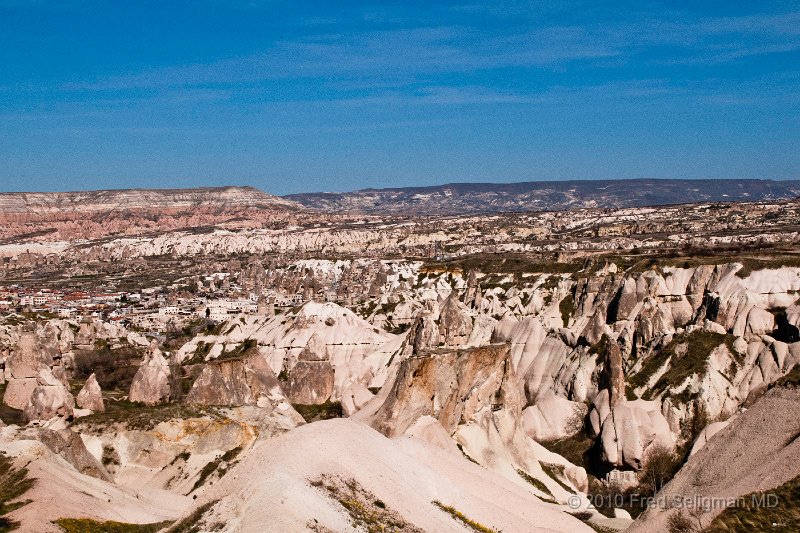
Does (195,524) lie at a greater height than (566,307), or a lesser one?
greater

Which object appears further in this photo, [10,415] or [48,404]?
[10,415]

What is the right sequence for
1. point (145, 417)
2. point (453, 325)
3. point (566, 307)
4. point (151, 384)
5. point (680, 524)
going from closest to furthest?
point (680, 524) < point (145, 417) < point (151, 384) < point (453, 325) < point (566, 307)

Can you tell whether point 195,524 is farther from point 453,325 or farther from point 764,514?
point 453,325

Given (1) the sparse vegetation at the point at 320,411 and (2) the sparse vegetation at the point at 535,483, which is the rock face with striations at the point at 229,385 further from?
(2) the sparse vegetation at the point at 535,483

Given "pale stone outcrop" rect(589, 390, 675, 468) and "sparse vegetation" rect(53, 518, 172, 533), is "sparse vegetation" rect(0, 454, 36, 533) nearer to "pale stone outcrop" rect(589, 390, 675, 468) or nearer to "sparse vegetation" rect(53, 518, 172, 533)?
"sparse vegetation" rect(53, 518, 172, 533)

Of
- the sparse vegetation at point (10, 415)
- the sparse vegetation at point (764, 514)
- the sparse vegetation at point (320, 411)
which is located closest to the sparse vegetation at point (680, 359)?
the sparse vegetation at point (320, 411)

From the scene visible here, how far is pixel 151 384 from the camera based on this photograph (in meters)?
41.5

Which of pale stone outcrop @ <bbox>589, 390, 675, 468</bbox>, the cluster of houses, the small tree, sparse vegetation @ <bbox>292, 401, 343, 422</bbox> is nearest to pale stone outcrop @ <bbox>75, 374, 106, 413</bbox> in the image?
sparse vegetation @ <bbox>292, 401, 343, 422</bbox>

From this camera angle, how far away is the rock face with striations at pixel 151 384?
41250 mm

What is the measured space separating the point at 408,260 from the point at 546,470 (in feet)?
286

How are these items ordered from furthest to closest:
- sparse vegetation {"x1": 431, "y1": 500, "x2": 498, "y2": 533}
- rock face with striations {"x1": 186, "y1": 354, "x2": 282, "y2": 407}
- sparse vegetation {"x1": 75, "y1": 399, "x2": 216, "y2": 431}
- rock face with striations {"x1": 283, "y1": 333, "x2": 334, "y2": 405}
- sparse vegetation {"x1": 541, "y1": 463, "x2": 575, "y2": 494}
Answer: rock face with striations {"x1": 283, "y1": 333, "x2": 334, "y2": 405}
rock face with striations {"x1": 186, "y1": 354, "x2": 282, "y2": 407}
sparse vegetation {"x1": 541, "y1": 463, "x2": 575, "y2": 494}
sparse vegetation {"x1": 75, "y1": 399, "x2": 216, "y2": 431}
sparse vegetation {"x1": 431, "y1": 500, "x2": 498, "y2": 533}

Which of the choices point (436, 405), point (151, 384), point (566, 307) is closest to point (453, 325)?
point (151, 384)

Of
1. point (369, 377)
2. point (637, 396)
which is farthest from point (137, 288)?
point (637, 396)

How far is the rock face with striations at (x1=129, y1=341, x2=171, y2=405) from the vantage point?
41.2 meters
